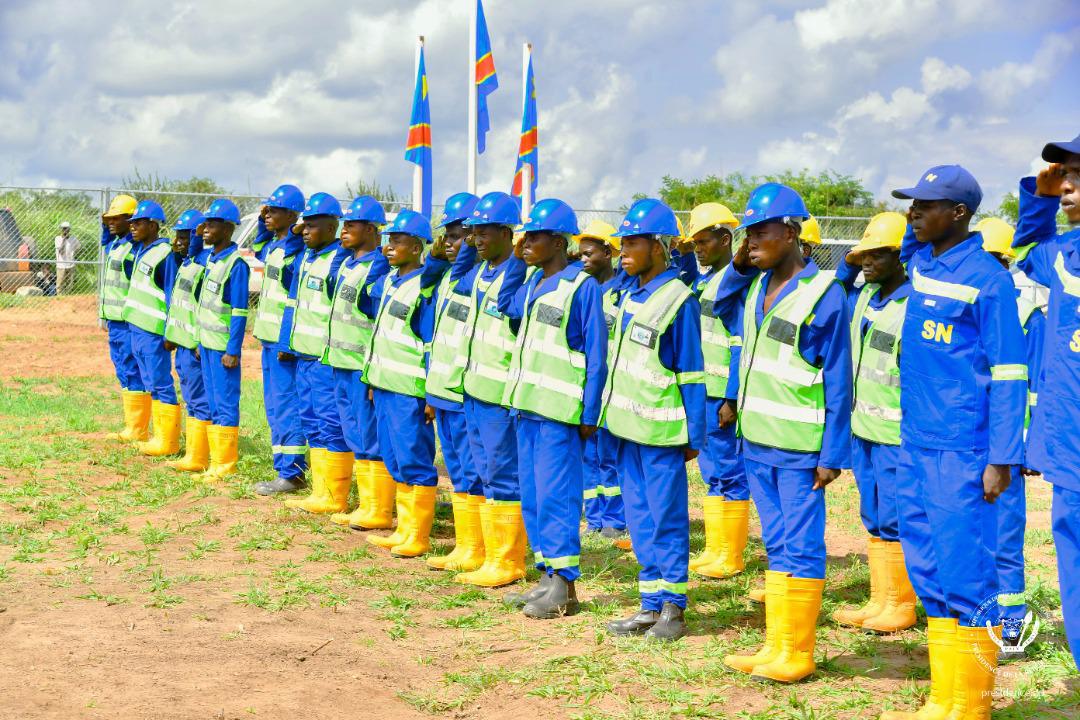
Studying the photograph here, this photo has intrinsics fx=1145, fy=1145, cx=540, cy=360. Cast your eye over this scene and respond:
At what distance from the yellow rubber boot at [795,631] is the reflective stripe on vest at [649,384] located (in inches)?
39.1

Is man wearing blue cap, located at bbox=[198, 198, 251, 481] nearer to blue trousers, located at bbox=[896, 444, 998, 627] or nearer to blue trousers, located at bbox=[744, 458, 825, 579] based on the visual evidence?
blue trousers, located at bbox=[744, 458, 825, 579]

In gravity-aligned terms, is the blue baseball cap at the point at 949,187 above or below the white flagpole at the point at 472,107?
below

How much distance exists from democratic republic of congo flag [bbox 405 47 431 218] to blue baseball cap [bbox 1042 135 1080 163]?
1209 cm

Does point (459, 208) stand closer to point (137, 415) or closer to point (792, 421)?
point (792, 421)

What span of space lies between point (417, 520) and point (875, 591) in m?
3.19

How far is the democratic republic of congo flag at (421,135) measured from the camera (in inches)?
618

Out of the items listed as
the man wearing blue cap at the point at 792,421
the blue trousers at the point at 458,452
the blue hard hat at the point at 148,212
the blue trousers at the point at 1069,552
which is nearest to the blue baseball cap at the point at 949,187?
the man wearing blue cap at the point at 792,421

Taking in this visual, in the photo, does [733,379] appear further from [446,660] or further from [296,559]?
[296,559]

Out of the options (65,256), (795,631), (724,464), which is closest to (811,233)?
(724,464)

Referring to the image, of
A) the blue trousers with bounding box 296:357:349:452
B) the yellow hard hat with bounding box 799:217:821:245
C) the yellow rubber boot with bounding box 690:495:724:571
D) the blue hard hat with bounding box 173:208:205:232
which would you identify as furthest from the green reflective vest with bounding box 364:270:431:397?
the blue hard hat with bounding box 173:208:205:232

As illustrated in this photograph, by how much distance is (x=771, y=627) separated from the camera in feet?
17.6

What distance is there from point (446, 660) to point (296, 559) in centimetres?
232

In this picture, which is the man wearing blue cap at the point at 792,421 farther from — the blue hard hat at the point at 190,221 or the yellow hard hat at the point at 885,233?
the blue hard hat at the point at 190,221

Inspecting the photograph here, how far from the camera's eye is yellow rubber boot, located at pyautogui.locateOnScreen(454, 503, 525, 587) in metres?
7.28
